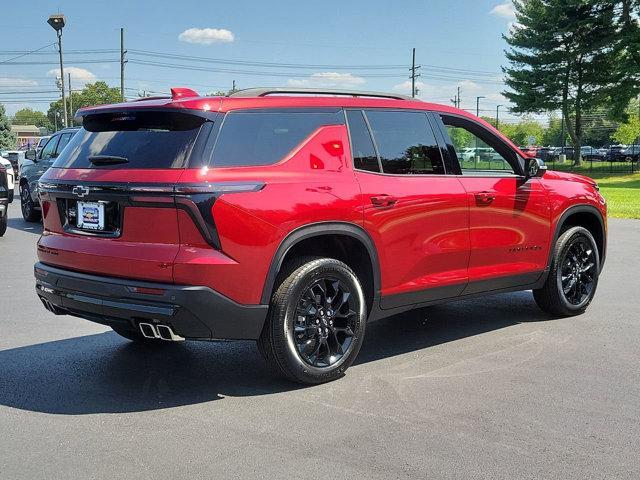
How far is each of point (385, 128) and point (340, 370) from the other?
1.76 m

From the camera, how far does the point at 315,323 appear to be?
4.66 meters

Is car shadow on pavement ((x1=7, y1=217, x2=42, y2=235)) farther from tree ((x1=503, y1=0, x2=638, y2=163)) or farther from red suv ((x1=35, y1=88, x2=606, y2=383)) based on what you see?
tree ((x1=503, y1=0, x2=638, y2=163))

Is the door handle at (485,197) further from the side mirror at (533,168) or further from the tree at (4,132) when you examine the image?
the tree at (4,132)

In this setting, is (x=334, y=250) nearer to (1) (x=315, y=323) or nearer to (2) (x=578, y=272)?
(1) (x=315, y=323)

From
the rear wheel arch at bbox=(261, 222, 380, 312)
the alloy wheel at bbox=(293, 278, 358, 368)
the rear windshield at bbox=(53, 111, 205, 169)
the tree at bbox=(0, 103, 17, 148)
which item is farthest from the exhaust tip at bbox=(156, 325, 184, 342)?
the tree at bbox=(0, 103, 17, 148)

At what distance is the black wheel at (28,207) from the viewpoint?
15.8 m

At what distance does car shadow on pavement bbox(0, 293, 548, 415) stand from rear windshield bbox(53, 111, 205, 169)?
56.0 inches

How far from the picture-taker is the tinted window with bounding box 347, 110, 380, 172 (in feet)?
16.1

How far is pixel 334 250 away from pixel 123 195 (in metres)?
1.47

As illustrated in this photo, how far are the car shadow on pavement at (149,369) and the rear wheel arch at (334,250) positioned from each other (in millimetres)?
677

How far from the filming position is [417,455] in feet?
11.6

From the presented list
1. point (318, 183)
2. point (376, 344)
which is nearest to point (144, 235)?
point (318, 183)

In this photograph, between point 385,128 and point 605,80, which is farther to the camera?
point 605,80

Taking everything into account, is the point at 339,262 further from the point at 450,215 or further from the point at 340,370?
the point at 450,215
